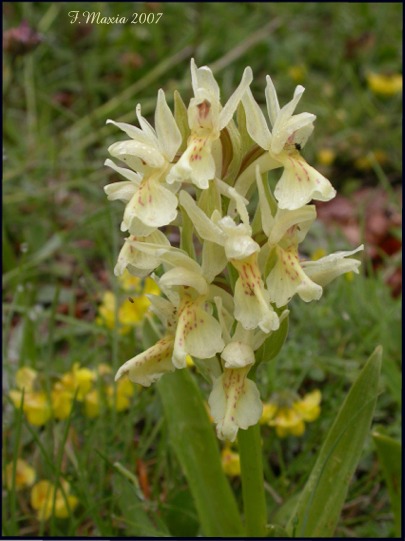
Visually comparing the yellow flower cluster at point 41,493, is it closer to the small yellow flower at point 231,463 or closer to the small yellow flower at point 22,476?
the small yellow flower at point 22,476

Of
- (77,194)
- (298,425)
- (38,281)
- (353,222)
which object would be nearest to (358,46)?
(353,222)

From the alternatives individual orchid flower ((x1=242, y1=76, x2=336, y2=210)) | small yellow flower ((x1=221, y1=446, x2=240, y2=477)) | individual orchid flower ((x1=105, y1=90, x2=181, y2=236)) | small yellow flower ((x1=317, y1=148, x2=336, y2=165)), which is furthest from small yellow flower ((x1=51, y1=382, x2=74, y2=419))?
small yellow flower ((x1=317, y1=148, x2=336, y2=165))

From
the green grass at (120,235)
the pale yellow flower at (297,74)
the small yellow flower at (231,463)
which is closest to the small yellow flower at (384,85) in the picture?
the green grass at (120,235)

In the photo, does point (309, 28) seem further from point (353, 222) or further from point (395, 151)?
point (353, 222)

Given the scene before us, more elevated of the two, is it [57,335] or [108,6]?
[108,6]

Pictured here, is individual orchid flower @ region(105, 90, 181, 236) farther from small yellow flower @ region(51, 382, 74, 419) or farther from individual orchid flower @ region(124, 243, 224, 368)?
small yellow flower @ region(51, 382, 74, 419)

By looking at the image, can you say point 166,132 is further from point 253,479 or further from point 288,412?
point 288,412

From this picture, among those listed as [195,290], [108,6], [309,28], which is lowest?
[195,290]
